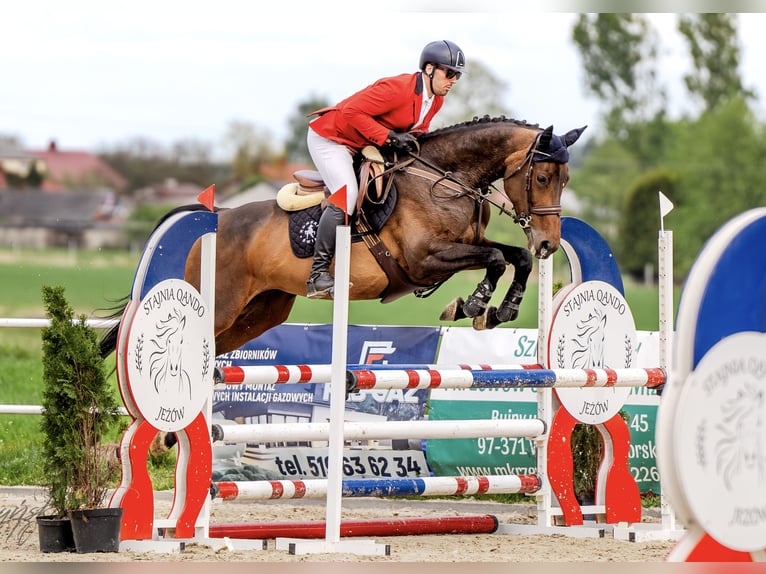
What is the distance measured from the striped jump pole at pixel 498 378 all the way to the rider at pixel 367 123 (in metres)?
0.94

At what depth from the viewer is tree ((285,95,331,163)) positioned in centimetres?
6175

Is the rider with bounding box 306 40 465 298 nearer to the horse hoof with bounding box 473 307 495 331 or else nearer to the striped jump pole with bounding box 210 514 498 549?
the horse hoof with bounding box 473 307 495 331

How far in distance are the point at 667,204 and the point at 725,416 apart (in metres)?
2.93

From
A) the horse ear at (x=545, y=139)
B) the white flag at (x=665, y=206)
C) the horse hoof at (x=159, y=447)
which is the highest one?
the horse ear at (x=545, y=139)

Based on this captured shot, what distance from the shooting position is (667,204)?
5.39 m

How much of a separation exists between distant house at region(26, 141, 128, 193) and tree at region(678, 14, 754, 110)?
2756 centimetres

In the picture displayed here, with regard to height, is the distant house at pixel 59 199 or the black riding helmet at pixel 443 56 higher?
the distant house at pixel 59 199

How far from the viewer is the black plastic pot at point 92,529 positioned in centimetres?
433

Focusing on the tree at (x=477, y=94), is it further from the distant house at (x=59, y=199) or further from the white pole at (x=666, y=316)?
the white pole at (x=666, y=316)

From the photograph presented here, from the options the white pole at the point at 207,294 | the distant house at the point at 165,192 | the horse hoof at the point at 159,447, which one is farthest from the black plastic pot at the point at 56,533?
the distant house at the point at 165,192

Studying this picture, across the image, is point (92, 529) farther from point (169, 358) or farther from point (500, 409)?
point (500, 409)

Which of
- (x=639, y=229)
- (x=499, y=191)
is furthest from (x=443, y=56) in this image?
(x=639, y=229)

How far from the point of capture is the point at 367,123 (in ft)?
17.4

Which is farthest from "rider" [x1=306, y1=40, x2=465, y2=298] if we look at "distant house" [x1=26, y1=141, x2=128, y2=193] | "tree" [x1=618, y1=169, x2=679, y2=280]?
"distant house" [x1=26, y1=141, x2=128, y2=193]
